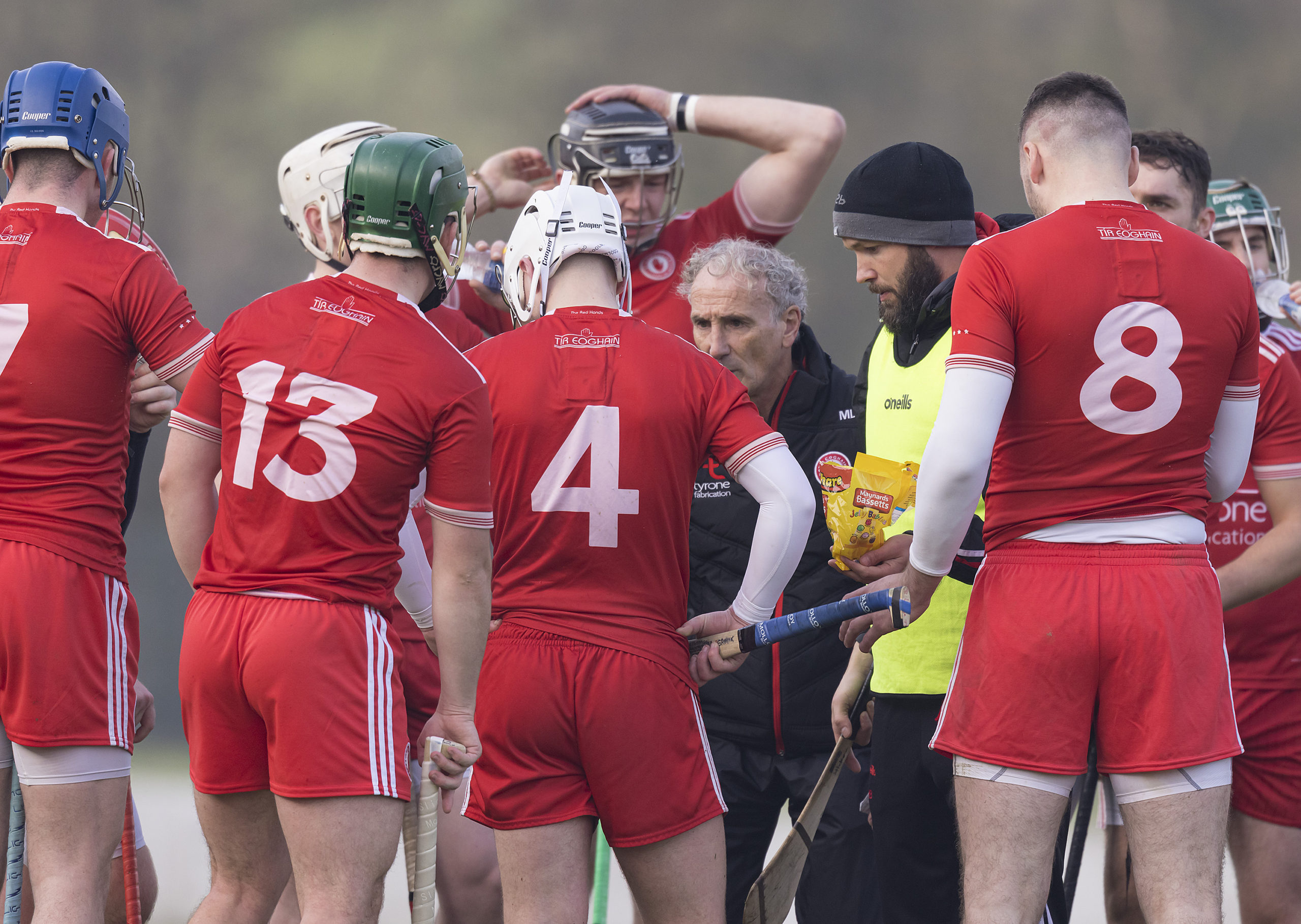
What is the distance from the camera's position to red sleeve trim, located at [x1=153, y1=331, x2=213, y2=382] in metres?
2.74

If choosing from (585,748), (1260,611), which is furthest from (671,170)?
(585,748)

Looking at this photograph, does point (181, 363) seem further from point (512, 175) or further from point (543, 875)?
point (512, 175)

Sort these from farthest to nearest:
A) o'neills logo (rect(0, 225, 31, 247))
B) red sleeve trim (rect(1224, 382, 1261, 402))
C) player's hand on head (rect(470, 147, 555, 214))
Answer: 1. player's hand on head (rect(470, 147, 555, 214))
2. o'neills logo (rect(0, 225, 31, 247))
3. red sleeve trim (rect(1224, 382, 1261, 402))

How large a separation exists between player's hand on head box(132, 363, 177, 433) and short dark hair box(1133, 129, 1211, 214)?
258 centimetres

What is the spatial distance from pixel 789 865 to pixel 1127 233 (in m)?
1.64

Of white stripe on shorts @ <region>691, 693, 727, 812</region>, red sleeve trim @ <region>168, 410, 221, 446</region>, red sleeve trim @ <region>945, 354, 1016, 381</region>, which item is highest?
red sleeve trim @ <region>945, 354, 1016, 381</region>

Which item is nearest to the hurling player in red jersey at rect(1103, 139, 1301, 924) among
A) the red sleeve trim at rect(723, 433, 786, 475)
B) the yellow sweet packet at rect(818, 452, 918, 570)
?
the yellow sweet packet at rect(818, 452, 918, 570)

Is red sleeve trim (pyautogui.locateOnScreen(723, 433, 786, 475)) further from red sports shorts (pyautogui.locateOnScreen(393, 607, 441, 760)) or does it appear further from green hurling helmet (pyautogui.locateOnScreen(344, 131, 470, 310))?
red sports shorts (pyautogui.locateOnScreen(393, 607, 441, 760))

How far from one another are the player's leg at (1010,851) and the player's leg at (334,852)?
106 cm

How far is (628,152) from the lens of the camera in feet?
13.9

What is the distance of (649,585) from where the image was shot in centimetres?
263

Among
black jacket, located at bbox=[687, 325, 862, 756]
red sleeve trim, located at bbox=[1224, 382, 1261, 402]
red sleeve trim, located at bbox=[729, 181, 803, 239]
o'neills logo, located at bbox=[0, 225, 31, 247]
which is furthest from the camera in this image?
red sleeve trim, located at bbox=[729, 181, 803, 239]

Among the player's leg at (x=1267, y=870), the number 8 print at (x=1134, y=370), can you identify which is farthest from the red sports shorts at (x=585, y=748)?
the player's leg at (x=1267, y=870)

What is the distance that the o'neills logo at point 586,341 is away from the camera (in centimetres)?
264
